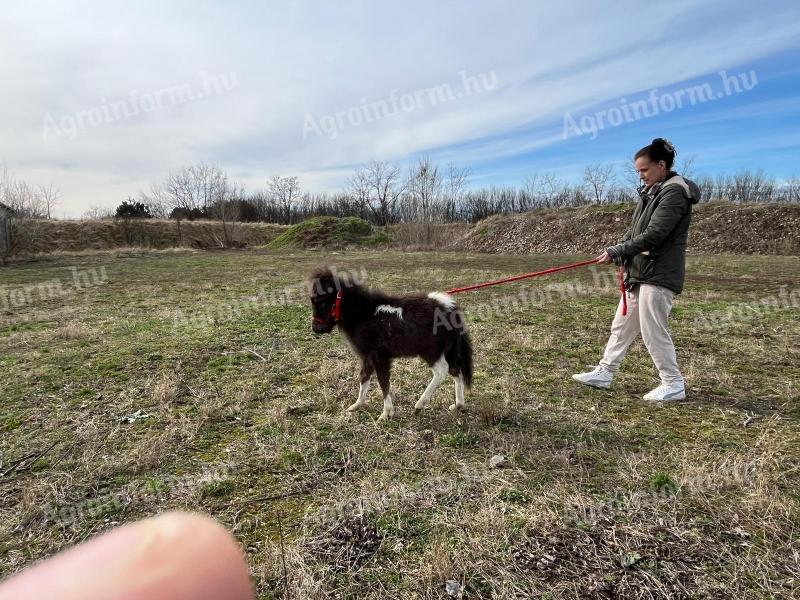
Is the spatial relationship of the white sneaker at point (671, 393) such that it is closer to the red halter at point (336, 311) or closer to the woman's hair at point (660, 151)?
the woman's hair at point (660, 151)

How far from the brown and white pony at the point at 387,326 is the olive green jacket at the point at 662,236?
2108 millimetres

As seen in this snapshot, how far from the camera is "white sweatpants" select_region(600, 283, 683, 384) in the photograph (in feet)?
16.1

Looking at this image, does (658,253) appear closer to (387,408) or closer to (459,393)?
(459,393)

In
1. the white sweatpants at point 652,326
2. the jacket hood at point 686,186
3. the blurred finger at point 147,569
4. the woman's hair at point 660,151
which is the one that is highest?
the woman's hair at point 660,151

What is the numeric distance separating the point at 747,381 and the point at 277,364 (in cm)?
655

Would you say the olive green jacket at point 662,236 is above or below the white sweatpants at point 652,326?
above

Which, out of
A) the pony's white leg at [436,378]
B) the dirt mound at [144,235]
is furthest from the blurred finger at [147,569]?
the dirt mound at [144,235]

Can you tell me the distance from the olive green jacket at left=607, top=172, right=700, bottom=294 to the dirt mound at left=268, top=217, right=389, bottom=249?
37.0 meters

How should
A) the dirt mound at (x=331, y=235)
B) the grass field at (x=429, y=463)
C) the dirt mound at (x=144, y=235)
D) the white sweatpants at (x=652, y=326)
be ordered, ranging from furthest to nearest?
the dirt mound at (x=144, y=235) < the dirt mound at (x=331, y=235) < the white sweatpants at (x=652, y=326) < the grass field at (x=429, y=463)

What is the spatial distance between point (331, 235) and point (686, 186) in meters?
41.4

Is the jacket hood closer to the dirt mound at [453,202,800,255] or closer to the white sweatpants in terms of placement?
the white sweatpants

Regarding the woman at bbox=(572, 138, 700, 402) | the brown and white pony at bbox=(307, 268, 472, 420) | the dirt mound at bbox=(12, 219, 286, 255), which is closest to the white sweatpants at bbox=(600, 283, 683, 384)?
the woman at bbox=(572, 138, 700, 402)

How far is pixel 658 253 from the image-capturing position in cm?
488

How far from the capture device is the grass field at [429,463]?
2764mm
